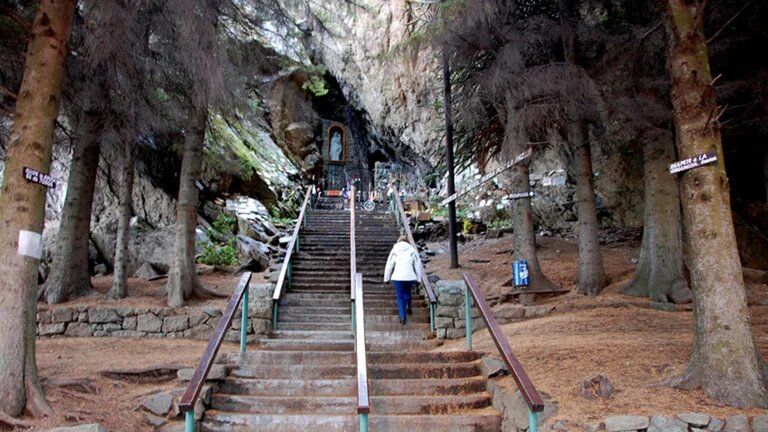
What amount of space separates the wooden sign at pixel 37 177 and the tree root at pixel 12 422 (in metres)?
1.87

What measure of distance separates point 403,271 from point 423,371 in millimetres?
2086

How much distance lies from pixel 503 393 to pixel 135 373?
12.6ft

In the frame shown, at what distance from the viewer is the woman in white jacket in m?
7.16

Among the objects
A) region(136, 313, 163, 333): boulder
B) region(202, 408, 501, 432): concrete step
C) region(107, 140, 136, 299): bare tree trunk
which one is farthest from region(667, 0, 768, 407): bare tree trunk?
region(107, 140, 136, 299): bare tree trunk

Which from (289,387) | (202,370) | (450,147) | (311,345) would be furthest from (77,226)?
(450,147)

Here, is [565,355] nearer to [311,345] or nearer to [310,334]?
[311,345]

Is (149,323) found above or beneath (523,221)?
beneath

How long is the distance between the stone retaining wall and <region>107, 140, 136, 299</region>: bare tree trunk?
881 millimetres

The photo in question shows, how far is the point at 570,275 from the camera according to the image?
31.0ft

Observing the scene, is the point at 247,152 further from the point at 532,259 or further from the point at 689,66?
the point at 689,66

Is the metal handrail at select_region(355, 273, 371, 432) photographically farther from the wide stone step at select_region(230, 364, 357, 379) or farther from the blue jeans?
the blue jeans

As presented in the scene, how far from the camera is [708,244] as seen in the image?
4098 millimetres

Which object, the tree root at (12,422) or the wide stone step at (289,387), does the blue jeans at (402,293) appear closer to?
the wide stone step at (289,387)

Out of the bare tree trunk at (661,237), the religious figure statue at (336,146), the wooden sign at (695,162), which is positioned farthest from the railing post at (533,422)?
the religious figure statue at (336,146)
